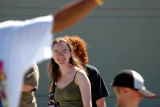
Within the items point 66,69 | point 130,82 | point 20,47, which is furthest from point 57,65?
point 20,47

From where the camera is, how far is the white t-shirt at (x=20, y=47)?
73.4 inches

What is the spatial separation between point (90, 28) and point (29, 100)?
4.57 metres

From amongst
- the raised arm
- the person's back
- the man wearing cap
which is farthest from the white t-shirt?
the person's back

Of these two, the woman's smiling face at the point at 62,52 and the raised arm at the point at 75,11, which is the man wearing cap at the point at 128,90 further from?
the woman's smiling face at the point at 62,52

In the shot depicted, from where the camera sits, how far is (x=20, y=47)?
187 centimetres

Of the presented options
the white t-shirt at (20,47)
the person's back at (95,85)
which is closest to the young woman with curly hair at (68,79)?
the person's back at (95,85)

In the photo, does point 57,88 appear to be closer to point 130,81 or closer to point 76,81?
point 76,81

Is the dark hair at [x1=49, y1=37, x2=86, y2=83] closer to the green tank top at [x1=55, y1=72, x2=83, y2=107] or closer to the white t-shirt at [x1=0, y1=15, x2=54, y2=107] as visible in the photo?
the green tank top at [x1=55, y1=72, x2=83, y2=107]

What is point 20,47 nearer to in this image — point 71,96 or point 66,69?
point 71,96

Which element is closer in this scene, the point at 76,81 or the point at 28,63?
the point at 28,63

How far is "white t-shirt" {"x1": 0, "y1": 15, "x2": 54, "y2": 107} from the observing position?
1865 millimetres

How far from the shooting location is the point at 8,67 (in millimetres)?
1884

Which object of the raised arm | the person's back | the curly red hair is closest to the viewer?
the raised arm

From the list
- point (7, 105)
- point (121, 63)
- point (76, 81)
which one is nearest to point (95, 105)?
point (76, 81)
